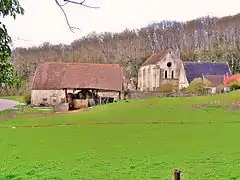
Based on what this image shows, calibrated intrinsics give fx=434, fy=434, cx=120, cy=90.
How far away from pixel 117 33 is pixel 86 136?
138 meters

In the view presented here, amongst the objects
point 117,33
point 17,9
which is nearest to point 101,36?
point 117,33

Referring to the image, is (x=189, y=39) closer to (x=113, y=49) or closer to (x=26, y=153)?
(x=113, y=49)

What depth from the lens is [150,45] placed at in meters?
145

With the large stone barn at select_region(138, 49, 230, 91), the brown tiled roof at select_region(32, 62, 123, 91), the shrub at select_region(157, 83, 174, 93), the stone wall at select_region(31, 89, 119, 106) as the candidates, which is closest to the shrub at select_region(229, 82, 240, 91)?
the large stone barn at select_region(138, 49, 230, 91)

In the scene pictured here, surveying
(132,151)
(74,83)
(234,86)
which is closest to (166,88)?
(234,86)

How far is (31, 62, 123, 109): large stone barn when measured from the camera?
68500mm

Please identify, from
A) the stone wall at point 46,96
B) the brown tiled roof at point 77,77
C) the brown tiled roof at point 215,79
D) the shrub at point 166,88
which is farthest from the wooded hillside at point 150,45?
the stone wall at point 46,96

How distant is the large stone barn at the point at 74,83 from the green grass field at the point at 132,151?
88.0ft

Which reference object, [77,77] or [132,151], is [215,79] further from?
[132,151]

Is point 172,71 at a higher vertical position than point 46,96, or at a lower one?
higher

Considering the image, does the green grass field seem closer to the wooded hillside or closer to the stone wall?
the stone wall

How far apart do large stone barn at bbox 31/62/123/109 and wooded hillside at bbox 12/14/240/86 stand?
40449mm

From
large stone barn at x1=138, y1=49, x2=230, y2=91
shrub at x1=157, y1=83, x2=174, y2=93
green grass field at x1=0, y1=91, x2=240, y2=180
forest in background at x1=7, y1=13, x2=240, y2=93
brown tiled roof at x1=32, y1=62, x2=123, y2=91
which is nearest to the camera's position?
green grass field at x1=0, y1=91, x2=240, y2=180

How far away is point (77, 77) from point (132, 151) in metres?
52.5
